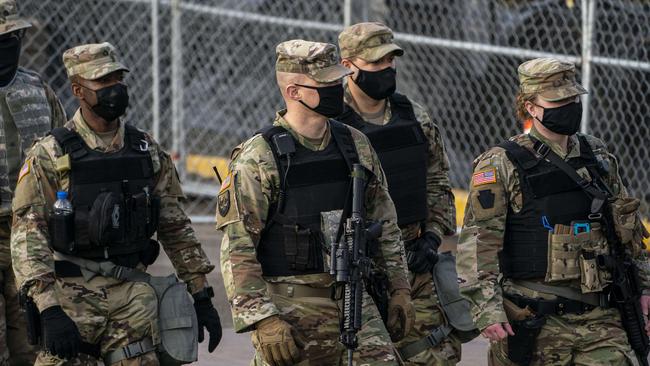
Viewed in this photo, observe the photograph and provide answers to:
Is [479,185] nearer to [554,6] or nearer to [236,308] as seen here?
[236,308]

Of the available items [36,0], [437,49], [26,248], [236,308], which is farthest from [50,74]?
[236,308]

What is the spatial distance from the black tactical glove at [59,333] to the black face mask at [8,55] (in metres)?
1.38

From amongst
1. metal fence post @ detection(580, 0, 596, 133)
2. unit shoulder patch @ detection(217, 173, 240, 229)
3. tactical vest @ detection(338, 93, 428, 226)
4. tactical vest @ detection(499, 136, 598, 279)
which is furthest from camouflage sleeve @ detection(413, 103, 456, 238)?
metal fence post @ detection(580, 0, 596, 133)

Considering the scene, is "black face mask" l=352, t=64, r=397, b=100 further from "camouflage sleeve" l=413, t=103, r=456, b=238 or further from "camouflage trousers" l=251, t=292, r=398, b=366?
"camouflage trousers" l=251, t=292, r=398, b=366

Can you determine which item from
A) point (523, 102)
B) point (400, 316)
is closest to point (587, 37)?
point (523, 102)

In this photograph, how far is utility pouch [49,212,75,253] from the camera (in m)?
5.83

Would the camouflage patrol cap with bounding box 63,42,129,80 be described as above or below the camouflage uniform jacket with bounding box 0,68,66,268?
above

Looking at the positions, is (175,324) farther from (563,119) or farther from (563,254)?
(563,119)

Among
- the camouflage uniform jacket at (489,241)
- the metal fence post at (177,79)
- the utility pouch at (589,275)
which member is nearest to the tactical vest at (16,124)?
the camouflage uniform jacket at (489,241)

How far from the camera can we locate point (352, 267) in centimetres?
529

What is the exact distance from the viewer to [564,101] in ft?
19.8

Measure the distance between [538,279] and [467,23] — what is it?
491 centimetres

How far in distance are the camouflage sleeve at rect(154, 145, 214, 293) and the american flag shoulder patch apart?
47.3 inches

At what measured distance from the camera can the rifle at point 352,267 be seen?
5262 mm
